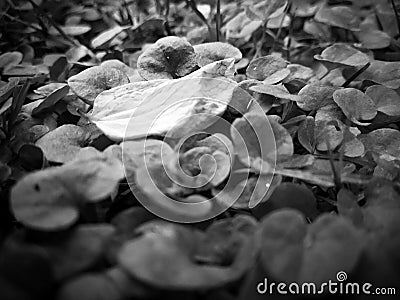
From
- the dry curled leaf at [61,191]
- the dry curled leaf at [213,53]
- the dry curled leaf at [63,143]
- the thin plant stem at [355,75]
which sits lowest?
the thin plant stem at [355,75]

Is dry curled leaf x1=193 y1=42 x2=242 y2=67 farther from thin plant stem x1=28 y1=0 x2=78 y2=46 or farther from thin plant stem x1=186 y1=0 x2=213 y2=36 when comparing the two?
thin plant stem x1=28 y1=0 x2=78 y2=46

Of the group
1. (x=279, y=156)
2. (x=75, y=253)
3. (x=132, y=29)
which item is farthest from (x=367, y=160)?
(x=132, y=29)

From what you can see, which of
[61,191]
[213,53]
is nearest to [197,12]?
[213,53]

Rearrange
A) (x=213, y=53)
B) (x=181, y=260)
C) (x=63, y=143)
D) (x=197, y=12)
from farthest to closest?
(x=197, y=12), (x=213, y=53), (x=63, y=143), (x=181, y=260)

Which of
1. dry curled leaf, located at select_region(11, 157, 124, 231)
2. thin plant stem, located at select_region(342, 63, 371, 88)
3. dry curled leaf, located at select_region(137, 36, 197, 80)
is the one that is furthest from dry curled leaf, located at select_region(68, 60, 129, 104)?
thin plant stem, located at select_region(342, 63, 371, 88)

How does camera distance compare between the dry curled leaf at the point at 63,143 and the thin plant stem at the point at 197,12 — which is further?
the thin plant stem at the point at 197,12

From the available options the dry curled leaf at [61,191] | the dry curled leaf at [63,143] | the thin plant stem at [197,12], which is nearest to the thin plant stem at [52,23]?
the thin plant stem at [197,12]

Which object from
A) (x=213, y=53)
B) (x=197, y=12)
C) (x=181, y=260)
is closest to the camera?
(x=181, y=260)

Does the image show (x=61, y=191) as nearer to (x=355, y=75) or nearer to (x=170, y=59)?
(x=170, y=59)

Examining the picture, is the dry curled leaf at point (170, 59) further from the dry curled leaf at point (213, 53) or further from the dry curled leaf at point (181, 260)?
the dry curled leaf at point (181, 260)

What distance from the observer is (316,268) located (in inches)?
13.8

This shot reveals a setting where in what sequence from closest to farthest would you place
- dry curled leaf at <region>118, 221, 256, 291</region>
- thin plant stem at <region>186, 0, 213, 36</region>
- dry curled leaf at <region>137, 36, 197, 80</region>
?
dry curled leaf at <region>118, 221, 256, 291</region> < dry curled leaf at <region>137, 36, 197, 80</region> < thin plant stem at <region>186, 0, 213, 36</region>

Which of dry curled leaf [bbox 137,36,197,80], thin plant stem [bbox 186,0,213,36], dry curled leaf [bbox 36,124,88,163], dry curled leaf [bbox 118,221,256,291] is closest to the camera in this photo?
dry curled leaf [bbox 118,221,256,291]

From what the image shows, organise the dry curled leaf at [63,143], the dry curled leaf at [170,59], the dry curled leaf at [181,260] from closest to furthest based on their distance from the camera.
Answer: the dry curled leaf at [181,260]
the dry curled leaf at [63,143]
the dry curled leaf at [170,59]
